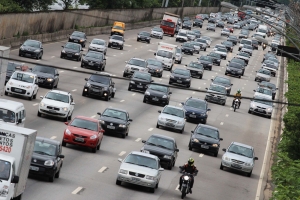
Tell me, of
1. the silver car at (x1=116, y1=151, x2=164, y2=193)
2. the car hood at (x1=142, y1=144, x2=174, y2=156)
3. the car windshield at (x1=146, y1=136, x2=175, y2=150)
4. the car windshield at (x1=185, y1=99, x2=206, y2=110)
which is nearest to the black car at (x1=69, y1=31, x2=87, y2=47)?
the car windshield at (x1=185, y1=99, x2=206, y2=110)

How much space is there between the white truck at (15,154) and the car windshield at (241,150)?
1746 cm

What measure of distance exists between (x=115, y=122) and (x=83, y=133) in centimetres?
579

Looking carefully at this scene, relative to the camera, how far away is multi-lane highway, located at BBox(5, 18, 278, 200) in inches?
1134

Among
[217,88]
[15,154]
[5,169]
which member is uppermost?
[15,154]

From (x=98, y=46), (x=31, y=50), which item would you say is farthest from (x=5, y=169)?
(x=98, y=46)

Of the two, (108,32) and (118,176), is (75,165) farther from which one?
(108,32)

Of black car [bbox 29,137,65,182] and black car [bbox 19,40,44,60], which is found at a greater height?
black car [bbox 29,137,65,182]

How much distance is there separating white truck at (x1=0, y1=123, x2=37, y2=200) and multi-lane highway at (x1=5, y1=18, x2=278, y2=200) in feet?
5.85

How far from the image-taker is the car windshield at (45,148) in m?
28.3

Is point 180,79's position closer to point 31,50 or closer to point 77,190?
point 31,50

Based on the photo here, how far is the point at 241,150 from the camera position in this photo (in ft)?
132

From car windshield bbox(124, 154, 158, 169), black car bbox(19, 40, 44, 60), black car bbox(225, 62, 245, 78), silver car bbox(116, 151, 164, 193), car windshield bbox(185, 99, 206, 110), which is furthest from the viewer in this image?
black car bbox(225, 62, 245, 78)

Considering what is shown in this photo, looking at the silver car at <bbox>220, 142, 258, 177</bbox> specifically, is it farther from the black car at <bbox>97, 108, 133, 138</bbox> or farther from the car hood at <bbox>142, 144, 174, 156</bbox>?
the black car at <bbox>97, 108, 133, 138</bbox>

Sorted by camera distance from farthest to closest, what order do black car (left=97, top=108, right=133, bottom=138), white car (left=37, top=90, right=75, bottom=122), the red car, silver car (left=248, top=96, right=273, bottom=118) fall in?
silver car (left=248, top=96, right=273, bottom=118) → white car (left=37, top=90, right=75, bottom=122) → black car (left=97, top=108, right=133, bottom=138) → the red car
